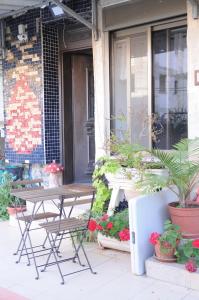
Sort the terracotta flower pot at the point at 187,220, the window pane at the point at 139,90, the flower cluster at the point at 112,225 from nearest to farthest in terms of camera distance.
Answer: the terracotta flower pot at the point at 187,220, the flower cluster at the point at 112,225, the window pane at the point at 139,90

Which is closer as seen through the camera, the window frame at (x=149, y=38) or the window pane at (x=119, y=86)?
the window frame at (x=149, y=38)

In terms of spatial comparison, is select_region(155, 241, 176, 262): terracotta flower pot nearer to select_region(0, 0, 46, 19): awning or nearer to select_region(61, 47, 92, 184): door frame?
select_region(61, 47, 92, 184): door frame

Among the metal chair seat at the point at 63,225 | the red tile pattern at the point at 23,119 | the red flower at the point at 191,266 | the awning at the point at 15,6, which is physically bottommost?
the red flower at the point at 191,266

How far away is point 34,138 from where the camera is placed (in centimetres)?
668

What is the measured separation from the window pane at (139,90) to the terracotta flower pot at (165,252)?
2.00m

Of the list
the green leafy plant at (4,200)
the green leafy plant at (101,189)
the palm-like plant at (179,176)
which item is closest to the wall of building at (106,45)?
the green leafy plant at (101,189)

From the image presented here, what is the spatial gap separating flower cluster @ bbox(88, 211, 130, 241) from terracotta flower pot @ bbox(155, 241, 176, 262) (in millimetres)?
608

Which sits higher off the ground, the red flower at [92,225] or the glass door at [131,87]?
the glass door at [131,87]

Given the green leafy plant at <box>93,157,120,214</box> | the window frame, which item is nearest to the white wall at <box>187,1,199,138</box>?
the window frame

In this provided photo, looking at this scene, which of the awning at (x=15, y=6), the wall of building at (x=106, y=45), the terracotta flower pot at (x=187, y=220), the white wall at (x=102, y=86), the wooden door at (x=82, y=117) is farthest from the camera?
the wooden door at (x=82, y=117)

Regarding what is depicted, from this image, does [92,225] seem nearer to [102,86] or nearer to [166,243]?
[166,243]

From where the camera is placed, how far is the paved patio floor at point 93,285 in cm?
348

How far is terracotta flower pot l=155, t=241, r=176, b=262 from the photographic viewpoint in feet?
12.2

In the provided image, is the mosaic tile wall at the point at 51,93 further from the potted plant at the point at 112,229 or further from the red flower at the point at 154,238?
the red flower at the point at 154,238
